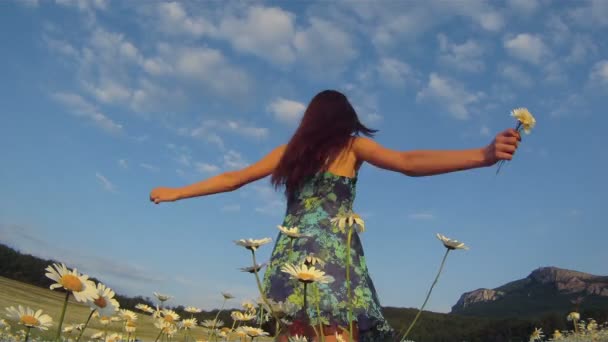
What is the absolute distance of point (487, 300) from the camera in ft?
289

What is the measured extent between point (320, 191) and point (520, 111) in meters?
1.68

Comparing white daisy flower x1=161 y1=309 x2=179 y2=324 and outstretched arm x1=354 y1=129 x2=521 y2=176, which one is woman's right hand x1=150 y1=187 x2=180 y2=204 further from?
outstretched arm x1=354 y1=129 x2=521 y2=176

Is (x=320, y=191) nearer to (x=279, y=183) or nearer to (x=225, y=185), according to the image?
(x=279, y=183)

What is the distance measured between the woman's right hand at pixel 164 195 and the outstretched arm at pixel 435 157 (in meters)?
1.46

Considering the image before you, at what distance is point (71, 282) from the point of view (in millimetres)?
2336

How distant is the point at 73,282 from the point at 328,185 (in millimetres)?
2115

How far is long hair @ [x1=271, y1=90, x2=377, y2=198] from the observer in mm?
4082

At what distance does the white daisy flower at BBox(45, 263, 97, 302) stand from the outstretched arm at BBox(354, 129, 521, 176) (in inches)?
87.2

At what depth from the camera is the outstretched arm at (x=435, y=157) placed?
9.87 feet

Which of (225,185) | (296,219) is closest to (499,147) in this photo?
(296,219)

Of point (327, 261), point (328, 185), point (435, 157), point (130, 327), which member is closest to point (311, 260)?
point (327, 261)

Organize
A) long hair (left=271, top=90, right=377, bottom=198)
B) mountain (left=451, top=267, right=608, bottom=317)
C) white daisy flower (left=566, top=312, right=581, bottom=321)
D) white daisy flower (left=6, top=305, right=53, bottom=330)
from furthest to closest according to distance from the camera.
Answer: mountain (left=451, top=267, right=608, bottom=317) → white daisy flower (left=566, top=312, right=581, bottom=321) → long hair (left=271, top=90, right=377, bottom=198) → white daisy flower (left=6, top=305, right=53, bottom=330)

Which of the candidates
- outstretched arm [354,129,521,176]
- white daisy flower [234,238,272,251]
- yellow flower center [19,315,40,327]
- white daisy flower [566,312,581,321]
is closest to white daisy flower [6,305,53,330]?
yellow flower center [19,315,40,327]

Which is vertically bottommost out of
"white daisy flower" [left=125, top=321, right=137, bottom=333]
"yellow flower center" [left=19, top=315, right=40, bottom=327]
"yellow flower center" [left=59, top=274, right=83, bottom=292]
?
"white daisy flower" [left=125, top=321, right=137, bottom=333]
